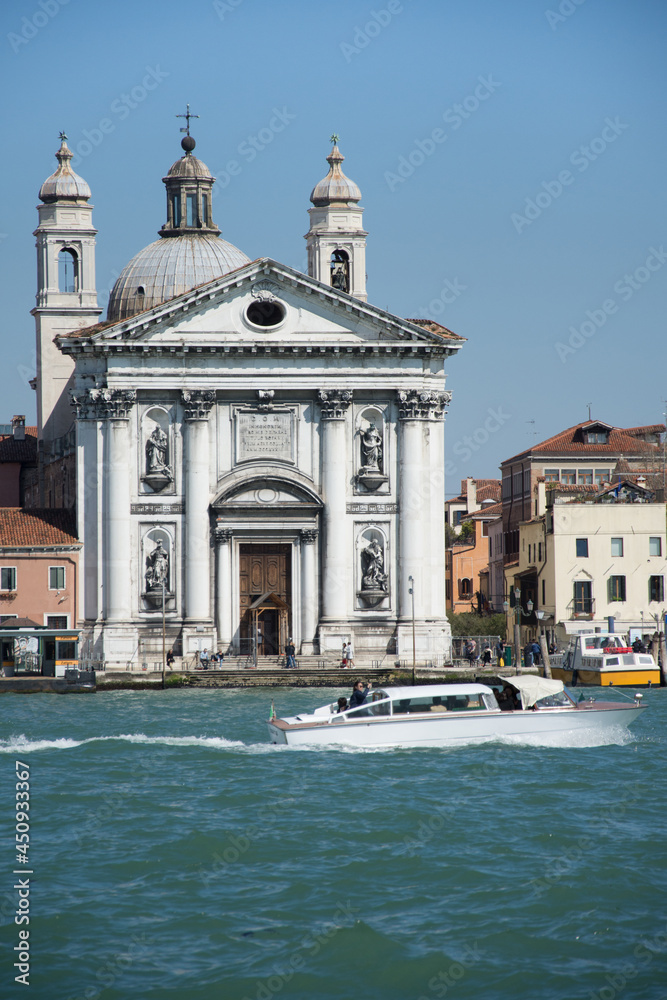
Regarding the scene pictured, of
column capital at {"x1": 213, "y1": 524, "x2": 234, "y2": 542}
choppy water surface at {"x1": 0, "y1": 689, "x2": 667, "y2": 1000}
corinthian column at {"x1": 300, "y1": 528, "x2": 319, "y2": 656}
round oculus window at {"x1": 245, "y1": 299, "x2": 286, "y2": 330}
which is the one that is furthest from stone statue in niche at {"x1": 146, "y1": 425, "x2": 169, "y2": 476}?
choppy water surface at {"x1": 0, "y1": 689, "x2": 667, "y2": 1000}

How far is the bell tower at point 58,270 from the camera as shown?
64.9m

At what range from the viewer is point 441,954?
56.1ft

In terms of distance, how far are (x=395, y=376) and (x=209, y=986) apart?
40.3m

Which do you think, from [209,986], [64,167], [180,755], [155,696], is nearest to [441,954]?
[209,986]

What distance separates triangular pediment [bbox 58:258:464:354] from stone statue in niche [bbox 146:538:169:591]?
22.1 ft

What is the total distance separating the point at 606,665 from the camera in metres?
50.7

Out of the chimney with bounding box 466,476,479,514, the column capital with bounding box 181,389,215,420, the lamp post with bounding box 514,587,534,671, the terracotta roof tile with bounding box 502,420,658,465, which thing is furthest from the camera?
the chimney with bounding box 466,476,479,514

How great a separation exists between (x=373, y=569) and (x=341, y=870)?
34.6m

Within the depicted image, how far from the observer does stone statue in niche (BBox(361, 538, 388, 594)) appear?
55.6 metres

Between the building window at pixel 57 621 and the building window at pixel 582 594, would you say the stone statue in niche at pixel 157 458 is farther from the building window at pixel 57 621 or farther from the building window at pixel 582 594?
the building window at pixel 582 594

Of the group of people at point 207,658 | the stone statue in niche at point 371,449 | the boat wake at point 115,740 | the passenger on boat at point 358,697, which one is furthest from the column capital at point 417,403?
the passenger on boat at point 358,697

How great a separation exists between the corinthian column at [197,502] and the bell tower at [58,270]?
39.2 feet

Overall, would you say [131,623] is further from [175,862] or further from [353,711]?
[175,862]

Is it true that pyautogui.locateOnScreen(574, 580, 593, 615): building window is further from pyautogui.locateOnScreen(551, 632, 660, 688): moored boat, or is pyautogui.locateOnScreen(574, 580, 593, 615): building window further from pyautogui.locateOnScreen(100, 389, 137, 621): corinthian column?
pyautogui.locateOnScreen(100, 389, 137, 621): corinthian column
